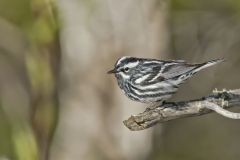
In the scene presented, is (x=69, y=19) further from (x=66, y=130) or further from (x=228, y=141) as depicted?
(x=228, y=141)

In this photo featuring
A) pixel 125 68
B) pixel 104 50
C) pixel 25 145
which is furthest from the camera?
pixel 104 50

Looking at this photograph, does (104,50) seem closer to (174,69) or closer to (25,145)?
(174,69)

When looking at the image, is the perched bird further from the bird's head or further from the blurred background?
the blurred background

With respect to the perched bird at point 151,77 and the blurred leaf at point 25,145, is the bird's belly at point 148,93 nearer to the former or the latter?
the perched bird at point 151,77

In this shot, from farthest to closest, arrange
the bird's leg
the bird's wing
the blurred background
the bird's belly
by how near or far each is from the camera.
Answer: the blurred background < the bird's wing < the bird's belly < the bird's leg

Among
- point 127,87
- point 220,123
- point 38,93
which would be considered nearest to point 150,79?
point 127,87

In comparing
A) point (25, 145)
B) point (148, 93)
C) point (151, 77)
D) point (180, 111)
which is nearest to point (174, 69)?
point (151, 77)

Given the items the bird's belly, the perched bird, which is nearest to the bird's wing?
the perched bird

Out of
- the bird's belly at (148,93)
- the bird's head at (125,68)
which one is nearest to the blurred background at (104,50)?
the bird's head at (125,68)
